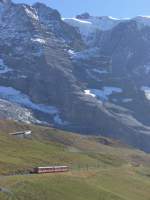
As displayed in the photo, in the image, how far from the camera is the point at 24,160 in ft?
631

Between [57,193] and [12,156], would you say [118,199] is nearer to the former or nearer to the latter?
[57,193]

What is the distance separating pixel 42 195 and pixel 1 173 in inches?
1078

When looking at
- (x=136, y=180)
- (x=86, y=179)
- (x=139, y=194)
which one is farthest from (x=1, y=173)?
(x=136, y=180)

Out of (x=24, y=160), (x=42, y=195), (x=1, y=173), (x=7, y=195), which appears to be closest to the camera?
(x=7, y=195)

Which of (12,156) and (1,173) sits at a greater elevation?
(1,173)

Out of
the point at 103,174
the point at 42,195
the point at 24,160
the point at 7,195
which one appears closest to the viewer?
the point at 7,195

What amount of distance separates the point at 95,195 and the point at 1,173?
22.3m

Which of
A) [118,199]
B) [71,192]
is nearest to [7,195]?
[71,192]

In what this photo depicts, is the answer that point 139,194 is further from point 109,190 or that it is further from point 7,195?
point 7,195

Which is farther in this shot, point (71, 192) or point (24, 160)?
point (24, 160)

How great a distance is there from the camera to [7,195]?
10894 cm

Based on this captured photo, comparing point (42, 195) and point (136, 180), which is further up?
point (42, 195)

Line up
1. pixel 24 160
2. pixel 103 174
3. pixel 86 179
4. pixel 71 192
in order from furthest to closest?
1. pixel 24 160
2. pixel 103 174
3. pixel 86 179
4. pixel 71 192

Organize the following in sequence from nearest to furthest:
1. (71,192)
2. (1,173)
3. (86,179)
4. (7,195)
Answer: (7,195) < (71,192) < (1,173) < (86,179)
